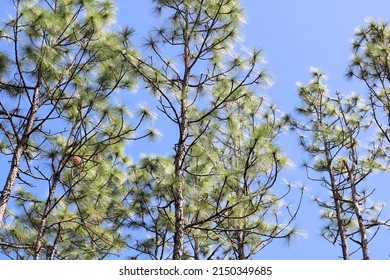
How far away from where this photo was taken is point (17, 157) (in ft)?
14.9

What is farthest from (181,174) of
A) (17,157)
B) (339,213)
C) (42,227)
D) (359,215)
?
(339,213)

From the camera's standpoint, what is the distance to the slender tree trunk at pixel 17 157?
4262 millimetres

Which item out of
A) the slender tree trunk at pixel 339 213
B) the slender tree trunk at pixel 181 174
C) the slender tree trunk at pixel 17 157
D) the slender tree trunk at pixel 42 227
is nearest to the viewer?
the slender tree trunk at pixel 181 174

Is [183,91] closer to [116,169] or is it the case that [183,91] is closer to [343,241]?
[116,169]

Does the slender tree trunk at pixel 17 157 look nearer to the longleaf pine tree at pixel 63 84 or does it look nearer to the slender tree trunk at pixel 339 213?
the longleaf pine tree at pixel 63 84

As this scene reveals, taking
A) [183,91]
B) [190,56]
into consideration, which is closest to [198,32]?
[190,56]

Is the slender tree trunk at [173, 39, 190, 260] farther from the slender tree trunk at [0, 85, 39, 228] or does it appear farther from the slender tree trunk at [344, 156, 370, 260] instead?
the slender tree trunk at [344, 156, 370, 260]

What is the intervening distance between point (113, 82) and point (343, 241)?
4639 mm

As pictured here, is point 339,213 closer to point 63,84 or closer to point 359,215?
point 359,215

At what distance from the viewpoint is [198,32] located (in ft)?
18.6

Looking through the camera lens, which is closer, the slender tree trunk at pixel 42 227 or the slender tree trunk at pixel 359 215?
the slender tree trunk at pixel 42 227

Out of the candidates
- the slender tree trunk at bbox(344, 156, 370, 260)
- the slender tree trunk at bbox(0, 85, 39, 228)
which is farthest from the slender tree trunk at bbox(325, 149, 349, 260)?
the slender tree trunk at bbox(0, 85, 39, 228)

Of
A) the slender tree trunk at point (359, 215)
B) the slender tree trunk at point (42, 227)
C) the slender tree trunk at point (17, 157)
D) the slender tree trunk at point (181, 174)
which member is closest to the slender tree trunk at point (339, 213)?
the slender tree trunk at point (359, 215)

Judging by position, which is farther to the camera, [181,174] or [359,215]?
[359,215]
